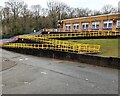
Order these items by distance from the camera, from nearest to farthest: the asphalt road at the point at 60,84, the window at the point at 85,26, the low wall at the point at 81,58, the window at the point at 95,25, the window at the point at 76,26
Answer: the asphalt road at the point at 60,84
the low wall at the point at 81,58
the window at the point at 95,25
the window at the point at 85,26
the window at the point at 76,26

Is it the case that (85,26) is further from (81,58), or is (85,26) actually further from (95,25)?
(81,58)

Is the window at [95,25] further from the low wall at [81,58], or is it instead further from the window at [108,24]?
the low wall at [81,58]

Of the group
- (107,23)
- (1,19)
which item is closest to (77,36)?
(107,23)

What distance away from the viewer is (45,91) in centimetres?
1146

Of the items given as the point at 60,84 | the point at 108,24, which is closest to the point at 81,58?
the point at 60,84

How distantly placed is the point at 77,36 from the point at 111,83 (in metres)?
28.0

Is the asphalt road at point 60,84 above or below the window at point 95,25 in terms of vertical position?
below

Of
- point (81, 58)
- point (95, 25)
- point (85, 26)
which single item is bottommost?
point (81, 58)

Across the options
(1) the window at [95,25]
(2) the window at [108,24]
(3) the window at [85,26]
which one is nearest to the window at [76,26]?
(3) the window at [85,26]

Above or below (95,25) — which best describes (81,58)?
below

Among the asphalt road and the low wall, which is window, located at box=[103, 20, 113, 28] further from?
the asphalt road

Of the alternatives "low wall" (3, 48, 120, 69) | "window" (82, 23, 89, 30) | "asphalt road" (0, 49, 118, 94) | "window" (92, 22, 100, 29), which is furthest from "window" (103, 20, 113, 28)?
"asphalt road" (0, 49, 118, 94)

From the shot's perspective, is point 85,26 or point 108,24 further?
point 85,26

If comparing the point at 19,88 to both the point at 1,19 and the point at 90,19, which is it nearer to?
the point at 90,19
